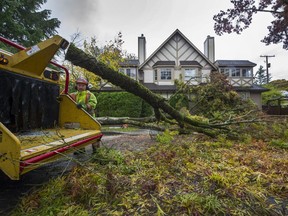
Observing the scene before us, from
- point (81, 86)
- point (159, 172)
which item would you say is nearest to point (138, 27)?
point (81, 86)

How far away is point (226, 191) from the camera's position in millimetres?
2441

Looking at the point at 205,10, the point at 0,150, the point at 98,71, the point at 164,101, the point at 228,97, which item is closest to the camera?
the point at 0,150

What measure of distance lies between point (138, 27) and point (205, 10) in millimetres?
14559

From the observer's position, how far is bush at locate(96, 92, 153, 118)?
1627 cm

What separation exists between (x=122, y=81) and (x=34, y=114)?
1.75 metres

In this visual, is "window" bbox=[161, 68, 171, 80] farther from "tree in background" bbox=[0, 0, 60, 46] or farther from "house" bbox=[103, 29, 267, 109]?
"tree in background" bbox=[0, 0, 60, 46]

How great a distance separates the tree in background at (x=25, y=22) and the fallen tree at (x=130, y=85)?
1382cm

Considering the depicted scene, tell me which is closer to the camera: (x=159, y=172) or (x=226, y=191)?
(x=226, y=191)

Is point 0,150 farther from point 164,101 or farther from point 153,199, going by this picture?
A: point 164,101

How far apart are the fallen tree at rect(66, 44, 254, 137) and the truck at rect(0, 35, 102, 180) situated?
48 cm

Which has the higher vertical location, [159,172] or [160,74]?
[160,74]

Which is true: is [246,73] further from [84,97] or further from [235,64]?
→ [84,97]

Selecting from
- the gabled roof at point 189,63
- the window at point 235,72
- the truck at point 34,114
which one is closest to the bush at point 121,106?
the gabled roof at point 189,63

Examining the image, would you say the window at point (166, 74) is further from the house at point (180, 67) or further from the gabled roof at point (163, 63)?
the gabled roof at point (163, 63)
